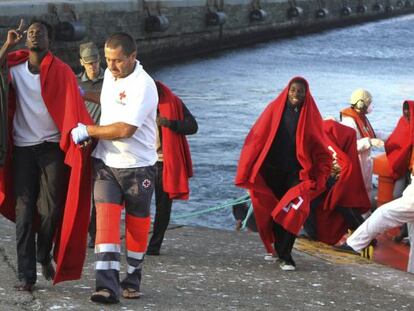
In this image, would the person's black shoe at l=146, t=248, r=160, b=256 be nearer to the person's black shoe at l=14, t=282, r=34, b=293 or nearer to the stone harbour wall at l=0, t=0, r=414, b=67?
the person's black shoe at l=14, t=282, r=34, b=293

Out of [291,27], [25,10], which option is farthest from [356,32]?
[25,10]

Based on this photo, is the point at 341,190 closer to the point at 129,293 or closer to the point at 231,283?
the point at 231,283

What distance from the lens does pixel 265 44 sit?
44344 millimetres

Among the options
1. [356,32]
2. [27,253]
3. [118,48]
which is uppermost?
[118,48]

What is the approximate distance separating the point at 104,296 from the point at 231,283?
1180 mm

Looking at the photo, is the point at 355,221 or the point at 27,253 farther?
the point at 355,221

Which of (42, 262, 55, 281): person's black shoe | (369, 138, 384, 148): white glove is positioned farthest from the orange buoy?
(42, 262, 55, 281): person's black shoe

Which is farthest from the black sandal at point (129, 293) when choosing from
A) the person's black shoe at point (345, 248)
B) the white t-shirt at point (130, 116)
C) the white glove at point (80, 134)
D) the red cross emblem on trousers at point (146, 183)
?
the person's black shoe at point (345, 248)

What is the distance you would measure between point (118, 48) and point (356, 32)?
48345mm

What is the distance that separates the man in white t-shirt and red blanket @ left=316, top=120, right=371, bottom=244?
10.1ft

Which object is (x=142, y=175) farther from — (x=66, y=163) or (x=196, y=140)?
(x=196, y=140)

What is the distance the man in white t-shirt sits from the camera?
18.1 ft

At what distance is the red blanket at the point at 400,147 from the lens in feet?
26.8

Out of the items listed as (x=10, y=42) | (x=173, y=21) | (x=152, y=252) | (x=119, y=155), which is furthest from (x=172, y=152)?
(x=173, y=21)
